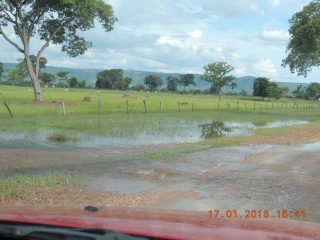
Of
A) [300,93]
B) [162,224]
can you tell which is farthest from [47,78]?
[162,224]

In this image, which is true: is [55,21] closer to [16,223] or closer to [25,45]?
[25,45]

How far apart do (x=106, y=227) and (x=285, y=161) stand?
39.0 feet

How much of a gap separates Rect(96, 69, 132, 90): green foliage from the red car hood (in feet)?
403

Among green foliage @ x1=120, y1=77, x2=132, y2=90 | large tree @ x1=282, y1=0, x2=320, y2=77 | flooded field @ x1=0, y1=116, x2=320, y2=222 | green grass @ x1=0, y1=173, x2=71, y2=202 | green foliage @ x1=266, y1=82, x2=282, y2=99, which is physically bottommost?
flooded field @ x1=0, y1=116, x2=320, y2=222

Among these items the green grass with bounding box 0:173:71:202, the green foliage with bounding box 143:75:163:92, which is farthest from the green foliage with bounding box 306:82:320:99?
the green grass with bounding box 0:173:71:202

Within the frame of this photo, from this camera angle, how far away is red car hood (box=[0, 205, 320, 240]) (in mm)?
2809

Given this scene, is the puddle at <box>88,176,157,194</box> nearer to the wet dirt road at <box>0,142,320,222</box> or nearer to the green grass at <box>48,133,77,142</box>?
the wet dirt road at <box>0,142,320,222</box>

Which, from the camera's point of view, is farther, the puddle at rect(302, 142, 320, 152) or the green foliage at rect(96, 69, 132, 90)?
the green foliage at rect(96, 69, 132, 90)

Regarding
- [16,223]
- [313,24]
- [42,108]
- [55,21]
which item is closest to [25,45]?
[55,21]

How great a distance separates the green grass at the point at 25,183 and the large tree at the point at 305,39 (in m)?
36.2

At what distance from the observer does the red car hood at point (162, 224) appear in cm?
281

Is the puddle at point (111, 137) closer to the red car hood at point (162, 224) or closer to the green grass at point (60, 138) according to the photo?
the green grass at point (60, 138)

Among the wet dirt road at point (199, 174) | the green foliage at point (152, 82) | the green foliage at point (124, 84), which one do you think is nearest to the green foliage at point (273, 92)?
the green foliage at point (124, 84)

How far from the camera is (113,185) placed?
32.9 ft
